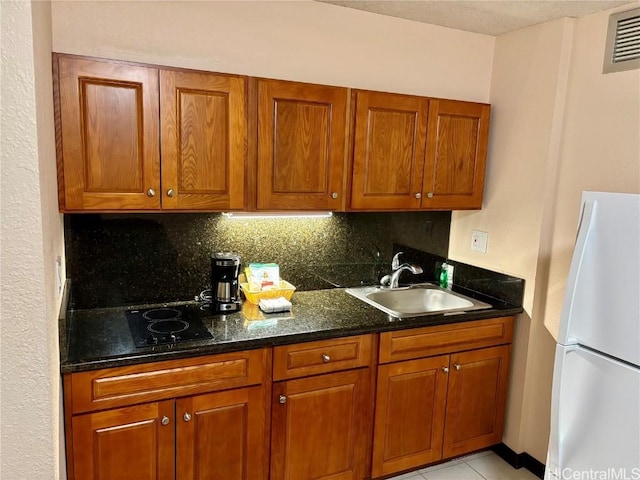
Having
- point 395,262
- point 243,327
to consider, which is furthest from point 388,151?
point 243,327

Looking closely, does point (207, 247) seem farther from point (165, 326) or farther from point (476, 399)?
point (476, 399)

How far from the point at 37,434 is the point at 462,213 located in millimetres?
2470

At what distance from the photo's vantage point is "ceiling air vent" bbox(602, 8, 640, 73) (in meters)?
2.10

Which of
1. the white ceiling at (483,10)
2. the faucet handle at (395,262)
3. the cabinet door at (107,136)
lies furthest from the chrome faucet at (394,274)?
the cabinet door at (107,136)

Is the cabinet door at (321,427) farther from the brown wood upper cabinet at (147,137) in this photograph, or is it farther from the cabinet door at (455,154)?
the cabinet door at (455,154)

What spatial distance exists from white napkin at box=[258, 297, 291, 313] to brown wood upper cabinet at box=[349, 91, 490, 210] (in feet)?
1.92

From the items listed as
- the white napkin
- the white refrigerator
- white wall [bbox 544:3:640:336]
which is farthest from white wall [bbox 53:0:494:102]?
the white refrigerator

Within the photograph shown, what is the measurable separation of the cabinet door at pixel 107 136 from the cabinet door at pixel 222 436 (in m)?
0.86

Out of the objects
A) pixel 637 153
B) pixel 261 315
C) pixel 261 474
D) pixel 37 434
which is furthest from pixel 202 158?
pixel 637 153

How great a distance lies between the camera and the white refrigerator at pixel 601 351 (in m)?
1.70

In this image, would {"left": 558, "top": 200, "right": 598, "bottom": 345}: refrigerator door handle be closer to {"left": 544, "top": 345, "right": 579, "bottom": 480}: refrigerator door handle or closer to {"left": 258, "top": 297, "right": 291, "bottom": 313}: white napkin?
{"left": 544, "top": 345, "right": 579, "bottom": 480}: refrigerator door handle

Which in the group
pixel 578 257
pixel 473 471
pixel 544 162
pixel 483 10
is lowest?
pixel 473 471

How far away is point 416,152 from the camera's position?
248 cm

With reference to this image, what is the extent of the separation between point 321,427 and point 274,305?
60cm
